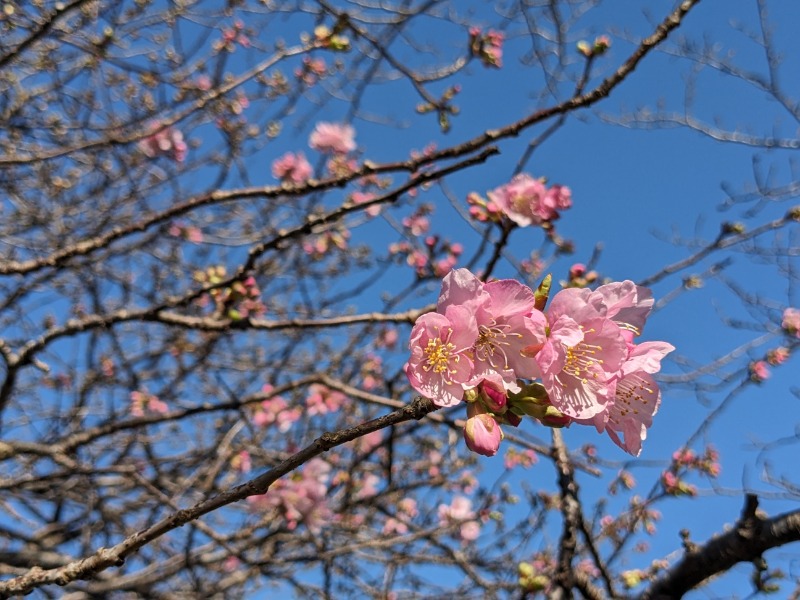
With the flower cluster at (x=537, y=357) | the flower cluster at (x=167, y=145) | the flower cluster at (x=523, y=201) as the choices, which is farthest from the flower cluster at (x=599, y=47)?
the flower cluster at (x=167, y=145)

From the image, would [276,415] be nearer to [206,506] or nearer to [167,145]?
[167,145]

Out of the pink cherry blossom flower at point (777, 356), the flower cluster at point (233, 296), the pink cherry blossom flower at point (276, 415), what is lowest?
the flower cluster at point (233, 296)

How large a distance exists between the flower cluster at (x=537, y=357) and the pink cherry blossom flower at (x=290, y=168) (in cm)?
332

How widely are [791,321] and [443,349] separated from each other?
390 centimetres

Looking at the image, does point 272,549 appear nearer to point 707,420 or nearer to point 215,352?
point 215,352

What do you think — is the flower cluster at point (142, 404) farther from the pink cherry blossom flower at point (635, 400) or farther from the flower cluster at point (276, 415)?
the pink cherry blossom flower at point (635, 400)

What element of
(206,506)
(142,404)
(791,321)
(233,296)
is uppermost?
(791,321)

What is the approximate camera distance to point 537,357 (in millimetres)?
1065

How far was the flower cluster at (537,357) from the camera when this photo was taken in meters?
1.05

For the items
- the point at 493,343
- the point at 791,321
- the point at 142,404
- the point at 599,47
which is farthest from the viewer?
the point at 142,404

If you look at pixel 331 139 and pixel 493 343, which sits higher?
pixel 331 139

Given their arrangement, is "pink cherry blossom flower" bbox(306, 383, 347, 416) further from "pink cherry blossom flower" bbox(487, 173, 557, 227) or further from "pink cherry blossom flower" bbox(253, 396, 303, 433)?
"pink cherry blossom flower" bbox(487, 173, 557, 227)

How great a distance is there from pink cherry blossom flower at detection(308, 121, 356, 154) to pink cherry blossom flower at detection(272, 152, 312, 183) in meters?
0.46

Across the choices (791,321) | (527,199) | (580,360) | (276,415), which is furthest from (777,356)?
(580,360)
